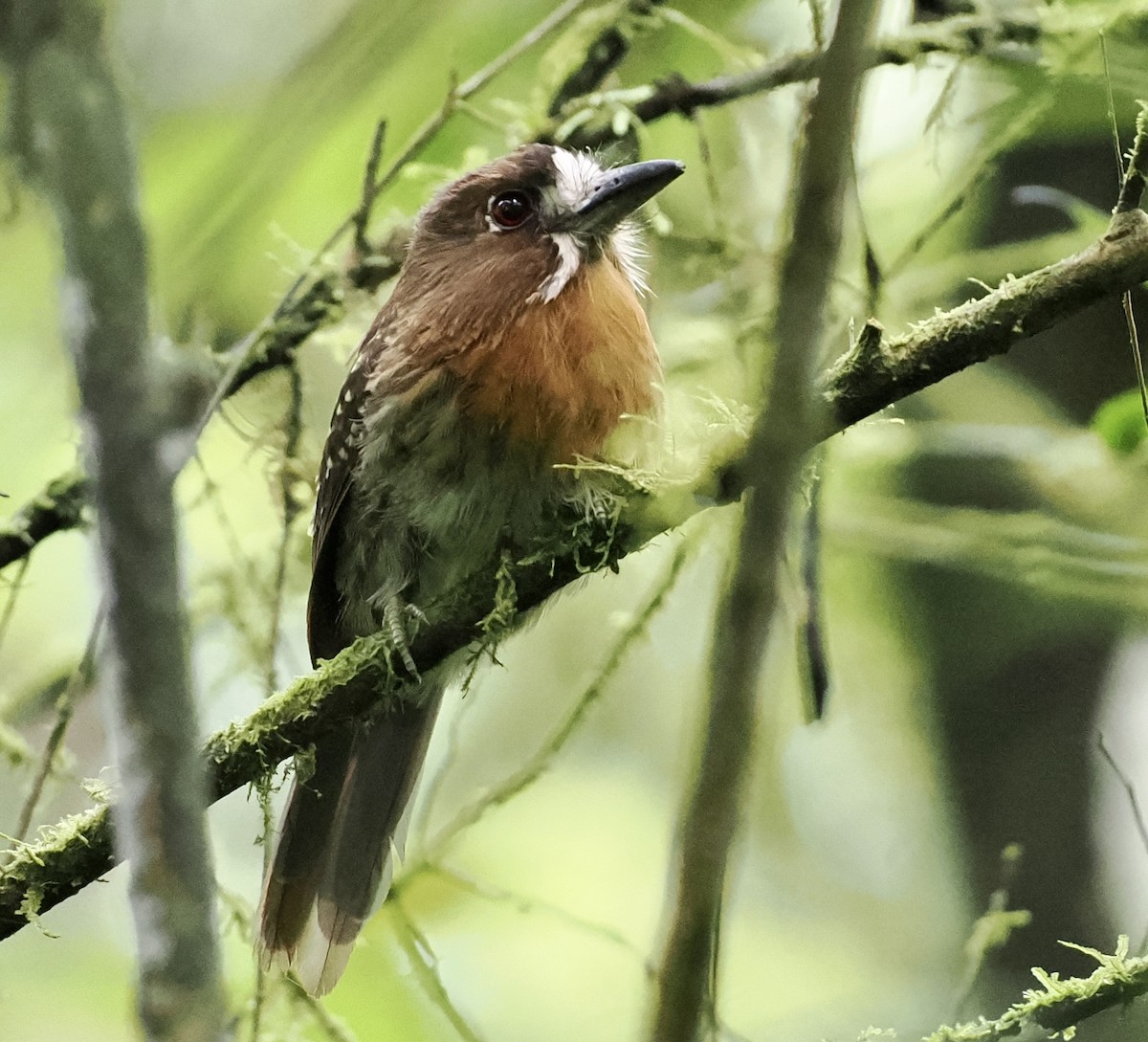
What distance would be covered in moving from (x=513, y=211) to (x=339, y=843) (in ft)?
3.47

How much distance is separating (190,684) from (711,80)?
176 cm

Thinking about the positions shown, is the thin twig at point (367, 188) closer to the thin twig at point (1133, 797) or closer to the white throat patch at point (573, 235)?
the white throat patch at point (573, 235)

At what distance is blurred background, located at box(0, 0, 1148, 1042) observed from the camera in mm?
2168

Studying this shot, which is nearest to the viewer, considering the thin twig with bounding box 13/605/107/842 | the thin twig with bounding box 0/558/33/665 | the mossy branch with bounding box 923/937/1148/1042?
the mossy branch with bounding box 923/937/1148/1042

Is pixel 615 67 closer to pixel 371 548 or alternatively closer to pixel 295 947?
pixel 371 548

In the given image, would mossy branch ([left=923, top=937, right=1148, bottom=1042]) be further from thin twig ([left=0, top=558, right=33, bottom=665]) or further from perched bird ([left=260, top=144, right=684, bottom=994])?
thin twig ([left=0, top=558, right=33, bottom=665])

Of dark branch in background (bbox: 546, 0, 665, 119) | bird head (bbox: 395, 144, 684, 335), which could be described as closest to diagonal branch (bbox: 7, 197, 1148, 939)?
bird head (bbox: 395, 144, 684, 335)

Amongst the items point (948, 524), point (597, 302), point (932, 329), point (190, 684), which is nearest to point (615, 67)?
point (597, 302)

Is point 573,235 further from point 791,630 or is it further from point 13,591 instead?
point 13,591

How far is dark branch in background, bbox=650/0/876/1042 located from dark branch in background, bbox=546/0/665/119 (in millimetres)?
1860

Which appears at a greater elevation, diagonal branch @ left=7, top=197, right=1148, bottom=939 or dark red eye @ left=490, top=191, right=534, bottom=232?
dark red eye @ left=490, top=191, right=534, bottom=232

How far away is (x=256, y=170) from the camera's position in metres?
1.47

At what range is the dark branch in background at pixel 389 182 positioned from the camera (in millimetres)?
2145

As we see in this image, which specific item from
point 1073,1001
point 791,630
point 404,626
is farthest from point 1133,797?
point 404,626
